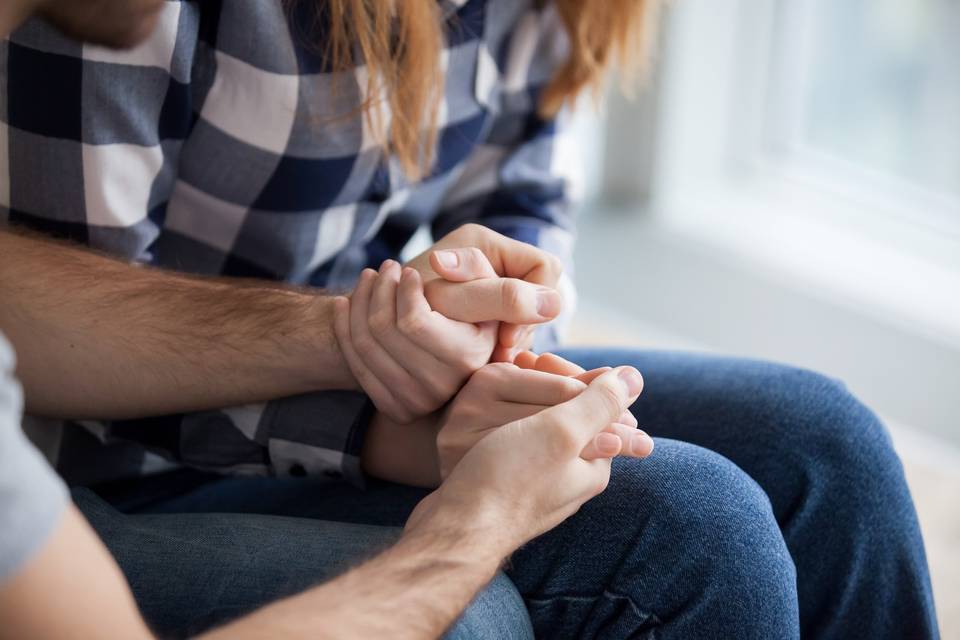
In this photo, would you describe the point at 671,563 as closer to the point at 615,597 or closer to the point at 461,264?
the point at 615,597

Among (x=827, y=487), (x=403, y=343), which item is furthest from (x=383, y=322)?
(x=827, y=487)

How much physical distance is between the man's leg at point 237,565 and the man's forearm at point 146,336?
0.09 m

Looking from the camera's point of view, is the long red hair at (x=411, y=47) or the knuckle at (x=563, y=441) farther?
the long red hair at (x=411, y=47)

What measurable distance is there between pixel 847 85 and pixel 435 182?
3.68 feet

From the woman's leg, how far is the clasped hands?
5.7 inches

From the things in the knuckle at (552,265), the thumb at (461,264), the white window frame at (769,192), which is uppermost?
the thumb at (461,264)

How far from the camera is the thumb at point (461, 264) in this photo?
2.59ft

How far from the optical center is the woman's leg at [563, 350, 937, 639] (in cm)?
85

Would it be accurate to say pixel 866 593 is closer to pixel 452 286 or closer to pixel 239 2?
pixel 452 286

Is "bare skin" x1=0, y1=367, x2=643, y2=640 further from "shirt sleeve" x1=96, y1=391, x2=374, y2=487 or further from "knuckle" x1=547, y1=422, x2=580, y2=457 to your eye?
"shirt sleeve" x1=96, y1=391, x2=374, y2=487

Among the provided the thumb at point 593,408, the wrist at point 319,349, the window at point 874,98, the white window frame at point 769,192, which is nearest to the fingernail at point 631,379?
the thumb at point 593,408

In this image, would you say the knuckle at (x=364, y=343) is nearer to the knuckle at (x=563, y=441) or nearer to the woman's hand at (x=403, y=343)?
the woman's hand at (x=403, y=343)

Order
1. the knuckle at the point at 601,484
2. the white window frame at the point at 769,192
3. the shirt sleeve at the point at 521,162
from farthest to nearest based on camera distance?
the white window frame at the point at 769,192, the shirt sleeve at the point at 521,162, the knuckle at the point at 601,484

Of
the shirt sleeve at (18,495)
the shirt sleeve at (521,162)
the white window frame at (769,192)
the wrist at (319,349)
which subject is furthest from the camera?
the white window frame at (769,192)
